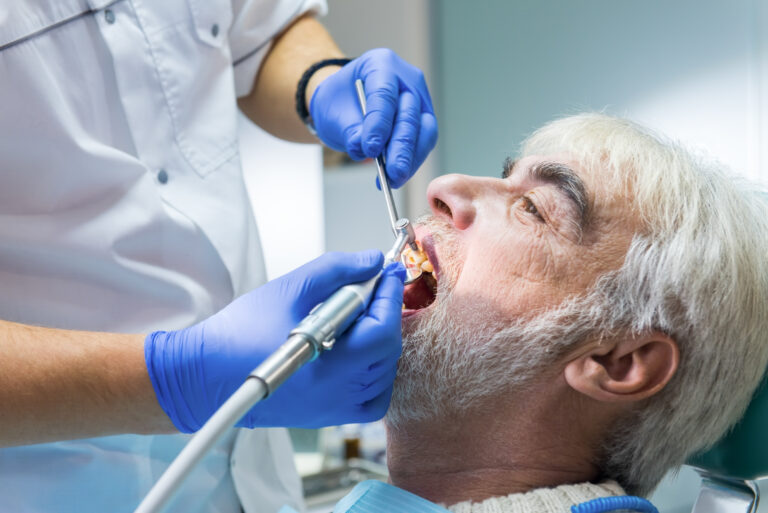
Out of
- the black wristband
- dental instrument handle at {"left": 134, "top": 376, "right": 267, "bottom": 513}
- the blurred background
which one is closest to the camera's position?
dental instrument handle at {"left": 134, "top": 376, "right": 267, "bottom": 513}

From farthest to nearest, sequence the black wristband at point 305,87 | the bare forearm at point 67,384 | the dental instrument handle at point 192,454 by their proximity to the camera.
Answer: the black wristband at point 305,87
the bare forearm at point 67,384
the dental instrument handle at point 192,454

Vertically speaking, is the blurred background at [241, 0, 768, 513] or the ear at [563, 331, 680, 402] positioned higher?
the blurred background at [241, 0, 768, 513]

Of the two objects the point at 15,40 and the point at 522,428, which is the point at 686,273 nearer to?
the point at 522,428

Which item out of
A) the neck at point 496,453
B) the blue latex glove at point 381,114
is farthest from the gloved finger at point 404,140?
the neck at point 496,453

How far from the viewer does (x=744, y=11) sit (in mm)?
2264

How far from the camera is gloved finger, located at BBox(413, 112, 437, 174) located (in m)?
1.40

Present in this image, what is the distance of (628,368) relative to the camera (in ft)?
3.92

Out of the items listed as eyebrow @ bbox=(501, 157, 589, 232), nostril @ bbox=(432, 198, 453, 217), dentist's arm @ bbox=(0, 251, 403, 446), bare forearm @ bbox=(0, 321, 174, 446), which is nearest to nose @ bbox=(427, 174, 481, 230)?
nostril @ bbox=(432, 198, 453, 217)

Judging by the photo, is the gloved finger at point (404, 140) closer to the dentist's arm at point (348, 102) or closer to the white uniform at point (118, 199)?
the dentist's arm at point (348, 102)

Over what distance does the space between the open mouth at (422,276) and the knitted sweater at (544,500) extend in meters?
0.34

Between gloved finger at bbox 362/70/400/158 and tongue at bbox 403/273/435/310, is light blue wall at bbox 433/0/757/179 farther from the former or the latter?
tongue at bbox 403/273/435/310

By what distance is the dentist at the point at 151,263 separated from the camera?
1004mm

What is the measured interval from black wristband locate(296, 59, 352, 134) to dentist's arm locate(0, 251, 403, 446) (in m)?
0.70

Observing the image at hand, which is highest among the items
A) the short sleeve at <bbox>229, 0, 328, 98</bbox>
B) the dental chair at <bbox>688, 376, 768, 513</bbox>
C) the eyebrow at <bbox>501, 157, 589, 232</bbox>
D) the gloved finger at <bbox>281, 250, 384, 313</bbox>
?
the short sleeve at <bbox>229, 0, 328, 98</bbox>
